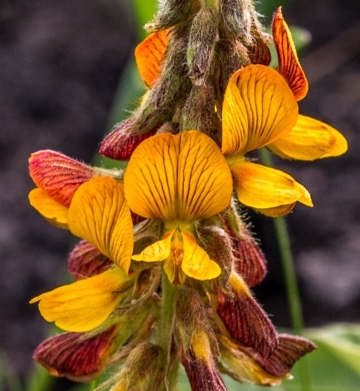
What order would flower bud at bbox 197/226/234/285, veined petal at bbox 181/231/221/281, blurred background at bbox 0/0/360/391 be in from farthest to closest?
blurred background at bbox 0/0/360/391 < flower bud at bbox 197/226/234/285 < veined petal at bbox 181/231/221/281

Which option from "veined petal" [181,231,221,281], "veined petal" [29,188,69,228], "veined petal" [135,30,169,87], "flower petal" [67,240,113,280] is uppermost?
"veined petal" [135,30,169,87]

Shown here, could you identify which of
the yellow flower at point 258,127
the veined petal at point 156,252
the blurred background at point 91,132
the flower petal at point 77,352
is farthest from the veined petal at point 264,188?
the blurred background at point 91,132

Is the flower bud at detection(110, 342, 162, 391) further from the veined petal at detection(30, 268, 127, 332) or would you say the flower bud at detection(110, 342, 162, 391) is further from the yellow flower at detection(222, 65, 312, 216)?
the yellow flower at detection(222, 65, 312, 216)

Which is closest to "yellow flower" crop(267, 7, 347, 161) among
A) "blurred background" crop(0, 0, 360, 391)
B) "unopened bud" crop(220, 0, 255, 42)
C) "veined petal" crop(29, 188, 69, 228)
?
"unopened bud" crop(220, 0, 255, 42)

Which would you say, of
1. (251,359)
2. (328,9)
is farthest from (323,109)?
(251,359)

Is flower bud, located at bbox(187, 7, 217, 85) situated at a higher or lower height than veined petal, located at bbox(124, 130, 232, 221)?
higher

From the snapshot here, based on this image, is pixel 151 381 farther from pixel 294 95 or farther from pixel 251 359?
pixel 294 95

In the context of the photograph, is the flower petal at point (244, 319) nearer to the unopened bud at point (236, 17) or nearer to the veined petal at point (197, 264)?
the veined petal at point (197, 264)

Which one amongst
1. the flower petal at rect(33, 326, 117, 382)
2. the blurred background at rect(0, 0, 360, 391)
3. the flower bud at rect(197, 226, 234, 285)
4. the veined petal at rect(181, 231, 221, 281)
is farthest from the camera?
the blurred background at rect(0, 0, 360, 391)
